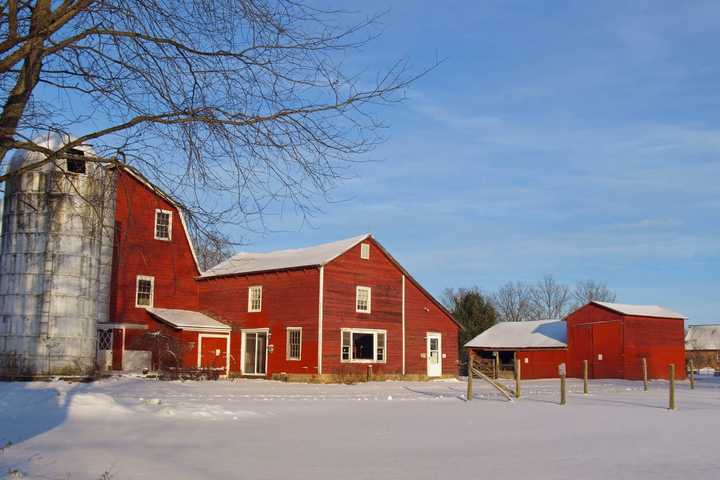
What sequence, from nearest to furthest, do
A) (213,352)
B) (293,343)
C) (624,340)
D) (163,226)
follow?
1. (293,343)
2. (213,352)
3. (163,226)
4. (624,340)

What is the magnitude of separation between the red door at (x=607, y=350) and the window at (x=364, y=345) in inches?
677

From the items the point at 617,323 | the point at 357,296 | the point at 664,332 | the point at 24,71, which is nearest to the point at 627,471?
the point at 24,71

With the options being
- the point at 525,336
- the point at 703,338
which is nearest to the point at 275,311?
the point at 525,336

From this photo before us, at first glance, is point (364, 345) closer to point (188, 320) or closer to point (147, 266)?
point (188, 320)

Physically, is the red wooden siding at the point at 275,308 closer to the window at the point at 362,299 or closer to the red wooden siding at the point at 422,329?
the window at the point at 362,299

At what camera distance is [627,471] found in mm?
9562

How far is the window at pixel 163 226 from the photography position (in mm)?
36669

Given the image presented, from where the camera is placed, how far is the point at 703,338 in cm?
10088

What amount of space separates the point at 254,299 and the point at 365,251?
20.0 ft

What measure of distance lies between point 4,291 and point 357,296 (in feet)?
53.9

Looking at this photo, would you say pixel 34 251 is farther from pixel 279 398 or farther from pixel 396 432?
pixel 396 432

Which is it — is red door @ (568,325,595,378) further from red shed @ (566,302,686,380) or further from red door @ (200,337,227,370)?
red door @ (200,337,227,370)

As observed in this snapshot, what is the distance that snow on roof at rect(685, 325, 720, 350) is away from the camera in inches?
3898

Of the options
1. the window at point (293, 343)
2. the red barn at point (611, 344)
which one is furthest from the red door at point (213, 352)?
the red barn at point (611, 344)
